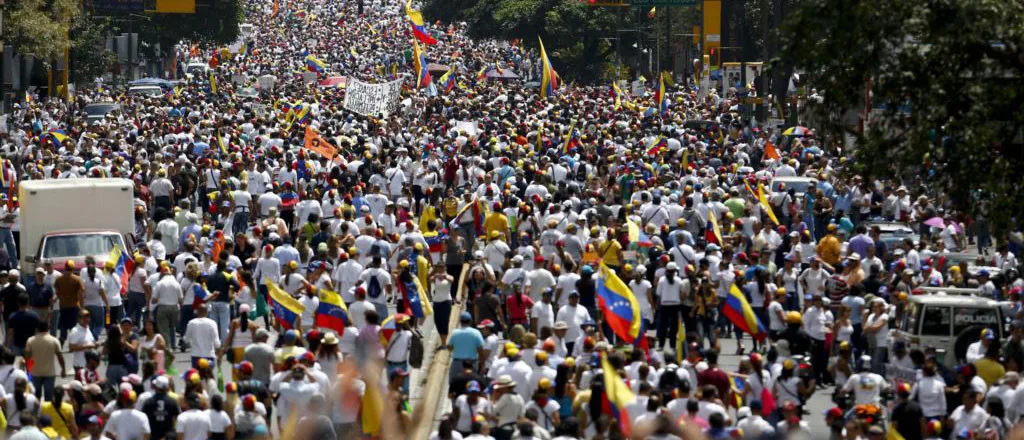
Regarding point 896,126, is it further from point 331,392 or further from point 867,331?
point 331,392

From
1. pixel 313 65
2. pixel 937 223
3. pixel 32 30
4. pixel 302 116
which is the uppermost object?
pixel 32 30

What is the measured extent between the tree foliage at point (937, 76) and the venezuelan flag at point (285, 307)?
530cm

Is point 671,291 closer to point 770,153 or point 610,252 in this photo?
point 610,252

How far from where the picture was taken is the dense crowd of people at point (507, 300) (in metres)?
15.7

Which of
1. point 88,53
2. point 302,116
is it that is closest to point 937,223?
point 302,116

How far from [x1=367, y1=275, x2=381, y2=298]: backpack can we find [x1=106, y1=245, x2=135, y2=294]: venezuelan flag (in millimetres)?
3257

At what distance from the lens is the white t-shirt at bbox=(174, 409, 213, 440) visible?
48.9ft

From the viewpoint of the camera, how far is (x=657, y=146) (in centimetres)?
3778

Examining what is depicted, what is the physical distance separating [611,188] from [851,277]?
8652mm

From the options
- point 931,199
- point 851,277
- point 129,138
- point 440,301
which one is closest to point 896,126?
point 851,277

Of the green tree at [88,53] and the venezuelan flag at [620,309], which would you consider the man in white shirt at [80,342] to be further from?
the green tree at [88,53]

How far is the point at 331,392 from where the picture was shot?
629 inches

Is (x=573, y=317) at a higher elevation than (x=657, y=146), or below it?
below

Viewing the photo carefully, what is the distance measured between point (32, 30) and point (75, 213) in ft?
112
